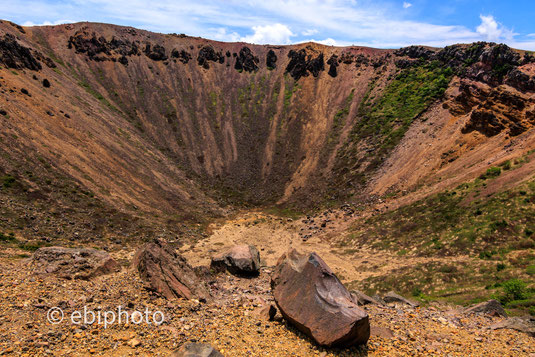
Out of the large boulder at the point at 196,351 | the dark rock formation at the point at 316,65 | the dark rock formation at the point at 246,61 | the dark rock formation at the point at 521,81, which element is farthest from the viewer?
the dark rock formation at the point at 246,61

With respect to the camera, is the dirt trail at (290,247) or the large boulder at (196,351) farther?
the dirt trail at (290,247)

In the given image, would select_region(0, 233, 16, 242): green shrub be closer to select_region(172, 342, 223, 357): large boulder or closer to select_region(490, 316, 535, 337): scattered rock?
select_region(172, 342, 223, 357): large boulder

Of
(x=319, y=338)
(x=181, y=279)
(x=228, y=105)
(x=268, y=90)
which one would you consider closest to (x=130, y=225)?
(x=181, y=279)

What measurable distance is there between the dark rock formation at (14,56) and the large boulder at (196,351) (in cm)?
→ 7493

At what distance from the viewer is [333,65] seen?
96.1 m

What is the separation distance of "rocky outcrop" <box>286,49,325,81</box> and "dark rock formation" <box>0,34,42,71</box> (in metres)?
70.2

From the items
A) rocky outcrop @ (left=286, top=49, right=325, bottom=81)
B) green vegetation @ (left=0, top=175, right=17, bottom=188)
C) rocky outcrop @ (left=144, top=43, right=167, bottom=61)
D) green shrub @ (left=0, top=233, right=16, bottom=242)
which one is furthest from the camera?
rocky outcrop @ (left=286, top=49, right=325, bottom=81)

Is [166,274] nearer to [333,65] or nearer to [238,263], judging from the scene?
[238,263]

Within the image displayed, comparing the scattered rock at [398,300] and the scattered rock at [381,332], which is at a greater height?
the scattered rock at [381,332]

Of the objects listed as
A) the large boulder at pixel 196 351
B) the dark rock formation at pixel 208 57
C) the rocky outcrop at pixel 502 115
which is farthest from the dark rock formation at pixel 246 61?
the large boulder at pixel 196 351

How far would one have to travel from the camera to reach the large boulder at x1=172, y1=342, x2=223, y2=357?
9719 mm

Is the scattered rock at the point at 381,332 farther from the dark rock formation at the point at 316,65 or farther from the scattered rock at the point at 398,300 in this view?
the dark rock formation at the point at 316,65

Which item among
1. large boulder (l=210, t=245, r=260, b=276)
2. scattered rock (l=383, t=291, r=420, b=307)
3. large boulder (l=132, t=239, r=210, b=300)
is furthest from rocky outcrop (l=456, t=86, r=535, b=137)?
large boulder (l=132, t=239, r=210, b=300)

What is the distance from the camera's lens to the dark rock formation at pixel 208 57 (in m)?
100
